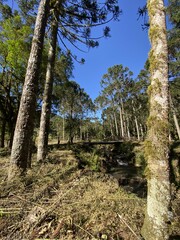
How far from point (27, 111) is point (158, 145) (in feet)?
9.21

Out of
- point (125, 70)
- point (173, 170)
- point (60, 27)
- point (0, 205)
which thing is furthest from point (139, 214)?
point (125, 70)

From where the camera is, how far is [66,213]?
1697 millimetres

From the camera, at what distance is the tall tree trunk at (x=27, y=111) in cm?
295

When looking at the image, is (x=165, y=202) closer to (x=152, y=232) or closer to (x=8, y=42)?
(x=152, y=232)

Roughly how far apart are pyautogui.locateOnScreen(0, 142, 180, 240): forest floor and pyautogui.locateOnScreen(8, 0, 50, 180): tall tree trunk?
54cm

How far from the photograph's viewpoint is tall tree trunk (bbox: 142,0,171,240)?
1.48m

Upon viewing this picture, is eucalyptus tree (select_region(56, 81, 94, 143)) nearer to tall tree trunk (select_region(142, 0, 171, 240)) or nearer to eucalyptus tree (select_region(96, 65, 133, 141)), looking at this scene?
eucalyptus tree (select_region(96, 65, 133, 141))

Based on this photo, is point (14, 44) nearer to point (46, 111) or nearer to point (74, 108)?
point (46, 111)

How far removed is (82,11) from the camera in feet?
20.9

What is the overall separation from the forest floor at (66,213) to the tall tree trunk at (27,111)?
535 mm

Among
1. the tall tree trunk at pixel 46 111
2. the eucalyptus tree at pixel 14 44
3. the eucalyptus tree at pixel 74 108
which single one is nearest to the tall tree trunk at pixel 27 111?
the tall tree trunk at pixel 46 111

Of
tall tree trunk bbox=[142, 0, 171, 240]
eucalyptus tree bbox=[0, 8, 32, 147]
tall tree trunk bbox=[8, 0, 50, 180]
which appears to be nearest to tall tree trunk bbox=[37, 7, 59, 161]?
tall tree trunk bbox=[8, 0, 50, 180]

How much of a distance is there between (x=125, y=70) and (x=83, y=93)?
28.7ft

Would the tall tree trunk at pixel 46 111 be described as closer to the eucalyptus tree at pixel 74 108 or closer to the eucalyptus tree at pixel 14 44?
the eucalyptus tree at pixel 14 44
